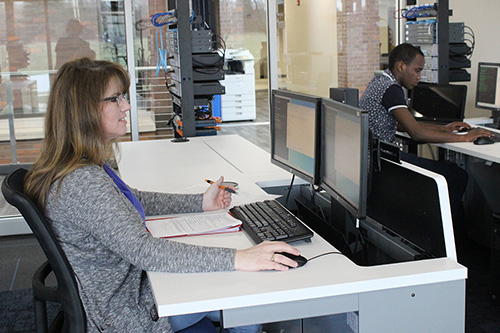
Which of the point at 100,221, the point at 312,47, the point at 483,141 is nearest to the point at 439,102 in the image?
the point at 483,141

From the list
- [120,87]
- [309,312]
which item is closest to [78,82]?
[120,87]

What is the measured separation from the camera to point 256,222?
2014 mm

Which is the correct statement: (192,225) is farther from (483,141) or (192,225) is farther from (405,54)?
(405,54)

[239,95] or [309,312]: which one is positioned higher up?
[239,95]

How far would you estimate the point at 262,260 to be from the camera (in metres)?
1.62

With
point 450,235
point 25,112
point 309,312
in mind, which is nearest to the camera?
point 309,312

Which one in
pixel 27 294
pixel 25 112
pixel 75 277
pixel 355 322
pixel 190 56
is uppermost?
pixel 190 56

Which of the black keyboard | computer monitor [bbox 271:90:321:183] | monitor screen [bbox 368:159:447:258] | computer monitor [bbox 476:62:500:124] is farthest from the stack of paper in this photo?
computer monitor [bbox 476:62:500:124]

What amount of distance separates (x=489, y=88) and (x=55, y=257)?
3.85m

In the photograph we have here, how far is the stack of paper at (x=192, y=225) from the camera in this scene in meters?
1.98

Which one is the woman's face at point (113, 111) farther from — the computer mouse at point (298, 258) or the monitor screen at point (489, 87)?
the monitor screen at point (489, 87)

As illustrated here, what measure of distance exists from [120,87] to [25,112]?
3504 mm

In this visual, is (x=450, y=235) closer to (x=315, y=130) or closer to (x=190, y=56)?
(x=315, y=130)

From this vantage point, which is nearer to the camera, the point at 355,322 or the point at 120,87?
the point at 355,322
